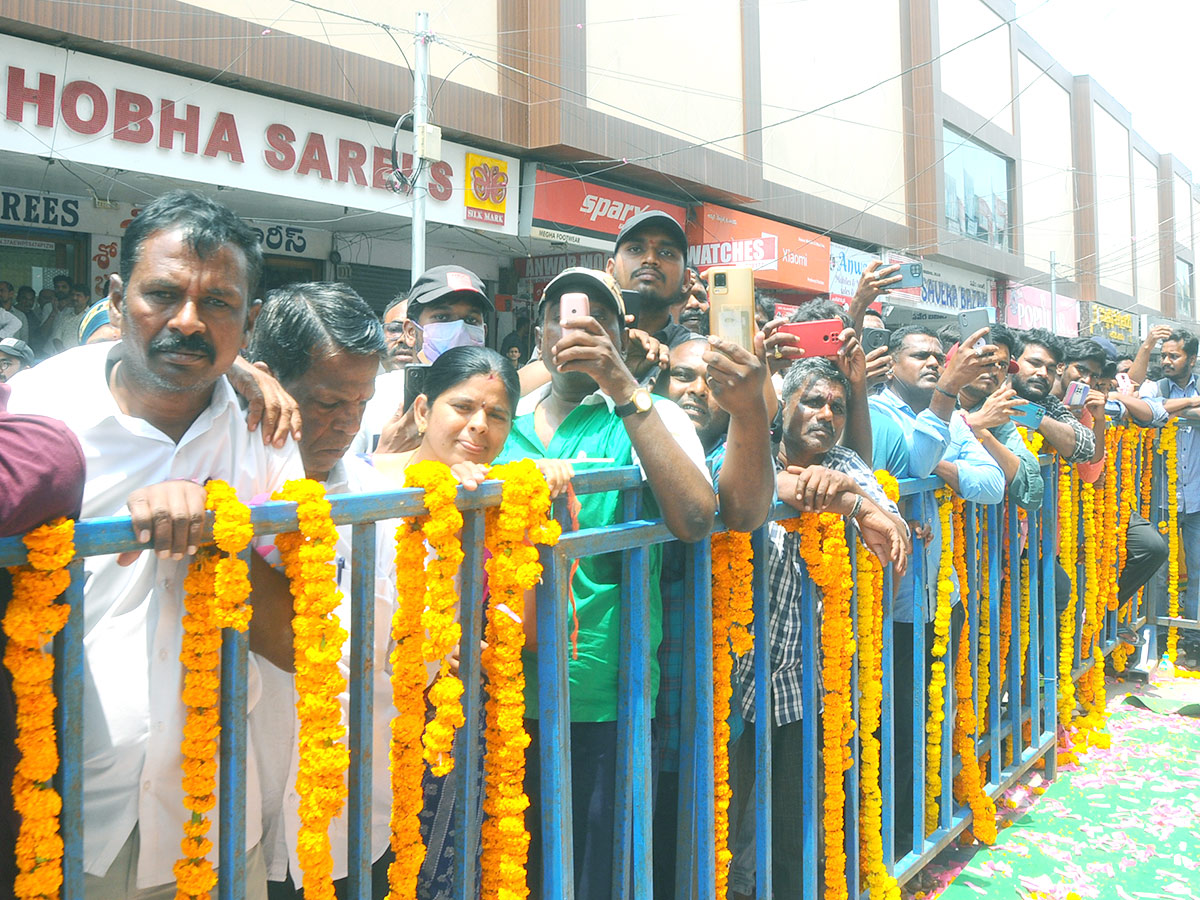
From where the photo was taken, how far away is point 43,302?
29.1 ft

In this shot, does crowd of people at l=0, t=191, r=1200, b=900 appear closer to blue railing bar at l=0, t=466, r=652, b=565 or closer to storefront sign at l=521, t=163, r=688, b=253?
blue railing bar at l=0, t=466, r=652, b=565

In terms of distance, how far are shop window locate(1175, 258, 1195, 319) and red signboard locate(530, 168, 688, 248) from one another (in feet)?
124

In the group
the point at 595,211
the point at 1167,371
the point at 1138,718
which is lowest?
→ the point at 1138,718

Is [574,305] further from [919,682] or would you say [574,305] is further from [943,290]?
[943,290]

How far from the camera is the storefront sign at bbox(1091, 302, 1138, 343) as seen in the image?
2990cm

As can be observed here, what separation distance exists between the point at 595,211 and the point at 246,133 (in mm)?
4811

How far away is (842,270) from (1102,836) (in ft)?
49.7

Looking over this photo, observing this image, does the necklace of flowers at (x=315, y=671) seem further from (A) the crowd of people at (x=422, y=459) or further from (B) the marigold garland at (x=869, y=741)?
(B) the marigold garland at (x=869, y=741)

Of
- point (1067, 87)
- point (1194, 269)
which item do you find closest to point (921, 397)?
point (1067, 87)

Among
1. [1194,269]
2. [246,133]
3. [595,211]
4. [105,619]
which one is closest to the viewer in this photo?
[105,619]

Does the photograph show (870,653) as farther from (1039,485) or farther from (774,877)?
(1039,485)

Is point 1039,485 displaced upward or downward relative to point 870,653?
upward

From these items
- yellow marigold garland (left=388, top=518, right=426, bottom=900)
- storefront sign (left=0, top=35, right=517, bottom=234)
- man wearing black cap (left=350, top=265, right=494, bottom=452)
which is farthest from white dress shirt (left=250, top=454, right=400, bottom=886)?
storefront sign (left=0, top=35, right=517, bottom=234)

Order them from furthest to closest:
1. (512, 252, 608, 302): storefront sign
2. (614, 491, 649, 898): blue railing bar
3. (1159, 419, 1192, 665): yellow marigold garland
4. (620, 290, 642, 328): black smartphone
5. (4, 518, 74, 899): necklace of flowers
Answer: (512, 252, 608, 302): storefront sign < (1159, 419, 1192, 665): yellow marigold garland < (620, 290, 642, 328): black smartphone < (614, 491, 649, 898): blue railing bar < (4, 518, 74, 899): necklace of flowers
